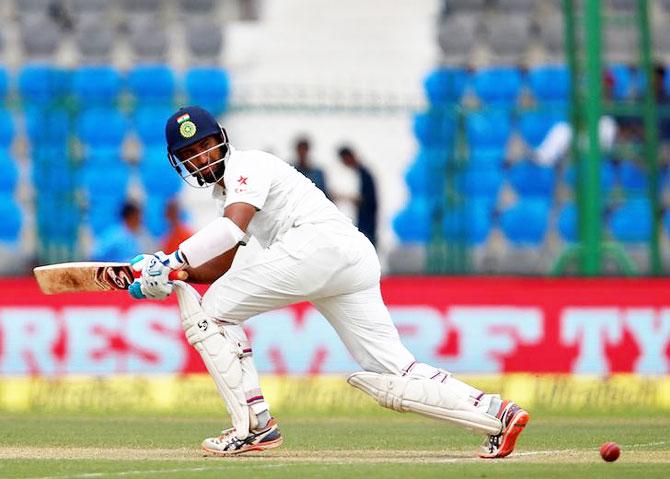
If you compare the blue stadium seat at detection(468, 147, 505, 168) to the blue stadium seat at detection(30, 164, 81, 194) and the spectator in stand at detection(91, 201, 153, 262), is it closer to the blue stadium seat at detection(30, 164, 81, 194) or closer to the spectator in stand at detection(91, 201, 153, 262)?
the spectator in stand at detection(91, 201, 153, 262)

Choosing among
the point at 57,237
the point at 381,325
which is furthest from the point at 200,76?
the point at 381,325

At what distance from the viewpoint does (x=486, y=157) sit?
14.6 metres

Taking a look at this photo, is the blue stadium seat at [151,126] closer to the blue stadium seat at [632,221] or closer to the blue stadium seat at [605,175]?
the blue stadium seat at [605,175]

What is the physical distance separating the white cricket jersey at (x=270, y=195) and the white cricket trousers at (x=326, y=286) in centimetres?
7

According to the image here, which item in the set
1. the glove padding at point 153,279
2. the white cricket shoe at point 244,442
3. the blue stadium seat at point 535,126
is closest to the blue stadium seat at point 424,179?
the blue stadium seat at point 535,126

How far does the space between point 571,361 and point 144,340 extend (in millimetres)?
3147

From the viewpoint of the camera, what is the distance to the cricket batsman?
7793mm

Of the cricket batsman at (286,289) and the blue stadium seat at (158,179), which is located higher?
the cricket batsman at (286,289)

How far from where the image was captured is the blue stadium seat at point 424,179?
13781mm

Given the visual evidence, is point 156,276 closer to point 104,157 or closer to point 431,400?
point 431,400

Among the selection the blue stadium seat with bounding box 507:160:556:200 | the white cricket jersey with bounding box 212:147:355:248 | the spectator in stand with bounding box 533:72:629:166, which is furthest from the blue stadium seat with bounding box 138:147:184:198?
the white cricket jersey with bounding box 212:147:355:248

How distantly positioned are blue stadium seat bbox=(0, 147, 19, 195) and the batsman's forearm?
26.2 ft

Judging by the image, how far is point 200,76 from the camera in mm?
17281

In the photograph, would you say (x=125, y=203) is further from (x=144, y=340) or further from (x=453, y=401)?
(x=453, y=401)
